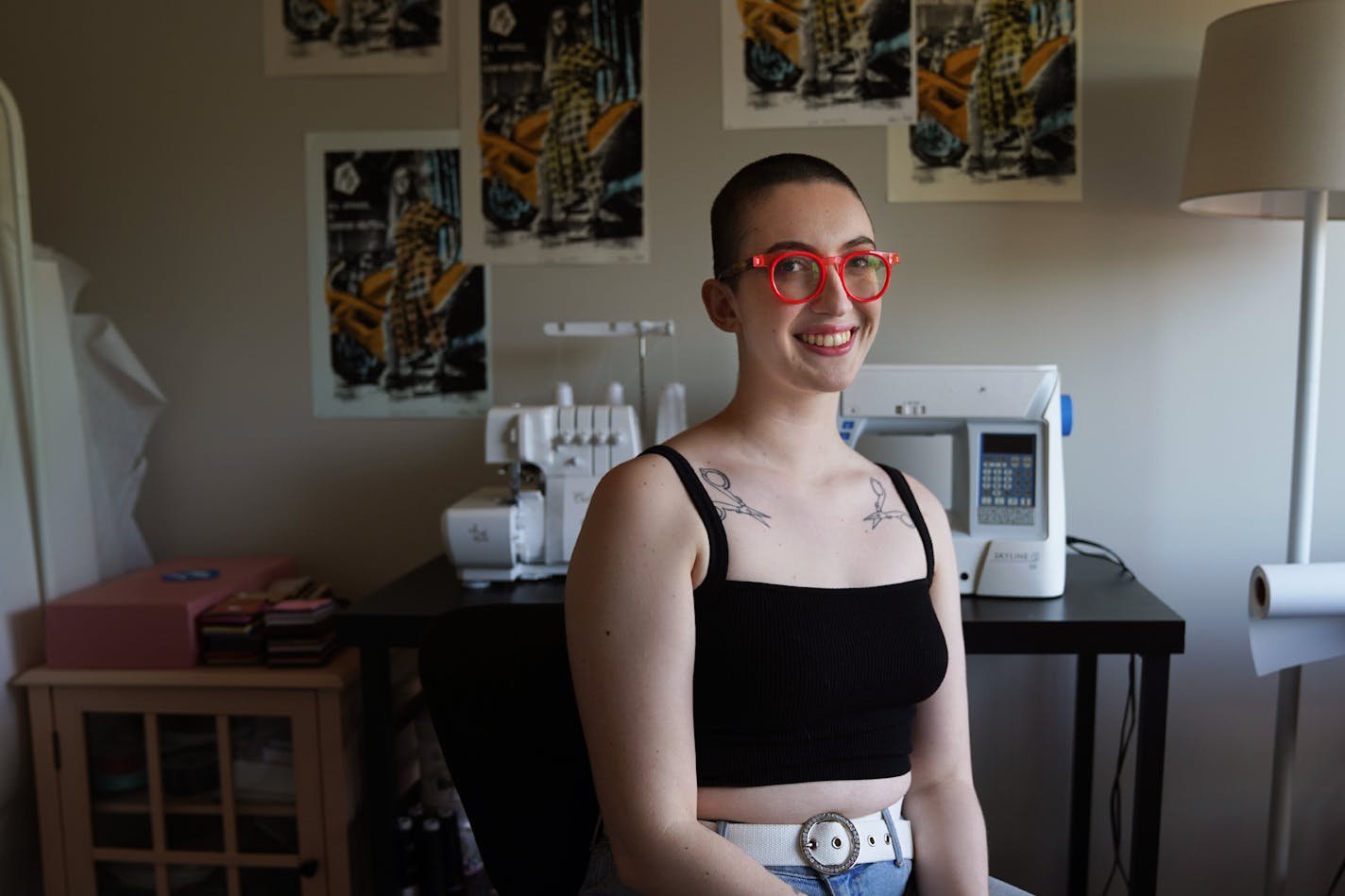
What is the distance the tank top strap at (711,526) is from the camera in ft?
3.20

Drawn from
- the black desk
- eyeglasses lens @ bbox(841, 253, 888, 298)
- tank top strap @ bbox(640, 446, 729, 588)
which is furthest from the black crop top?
the black desk

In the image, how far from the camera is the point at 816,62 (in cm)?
200

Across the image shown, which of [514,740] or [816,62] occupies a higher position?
[816,62]

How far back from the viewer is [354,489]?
2.17 meters

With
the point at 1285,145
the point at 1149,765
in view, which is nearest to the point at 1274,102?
the point at 1285,145

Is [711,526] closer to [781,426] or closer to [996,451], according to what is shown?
[781,426]

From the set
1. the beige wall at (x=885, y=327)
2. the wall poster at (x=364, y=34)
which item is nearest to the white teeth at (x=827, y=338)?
the beige wall at (x=885, y=327)

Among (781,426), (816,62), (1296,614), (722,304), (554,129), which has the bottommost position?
(1296,614)

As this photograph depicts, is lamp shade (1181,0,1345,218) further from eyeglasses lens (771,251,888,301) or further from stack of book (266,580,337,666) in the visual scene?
stack of book (266,580,337,666)

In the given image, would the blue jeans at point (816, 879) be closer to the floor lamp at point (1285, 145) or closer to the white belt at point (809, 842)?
the white belt at point (809, 842)

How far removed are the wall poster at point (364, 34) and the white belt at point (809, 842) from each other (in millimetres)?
1663

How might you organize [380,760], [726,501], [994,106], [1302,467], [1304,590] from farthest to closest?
[994,106], [1302,467], [380,760], [1304,590], [726,501]

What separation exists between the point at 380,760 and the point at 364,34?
1416 mm

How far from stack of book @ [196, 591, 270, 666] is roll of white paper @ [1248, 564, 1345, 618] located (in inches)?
63.4
